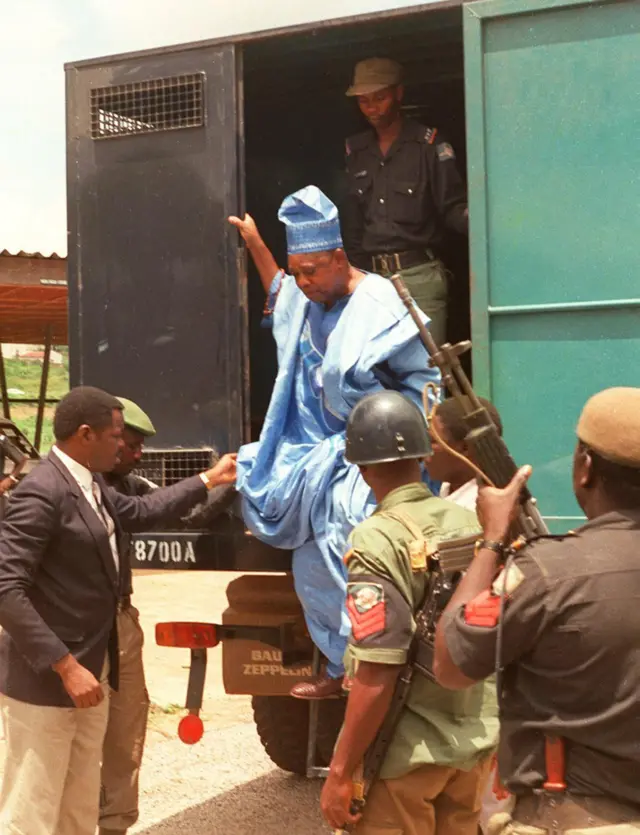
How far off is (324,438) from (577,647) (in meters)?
2.37

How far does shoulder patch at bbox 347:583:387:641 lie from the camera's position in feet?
8.52

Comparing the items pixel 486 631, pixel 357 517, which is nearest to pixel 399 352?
pixel 357 517

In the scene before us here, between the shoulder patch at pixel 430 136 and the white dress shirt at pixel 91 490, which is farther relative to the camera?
the shoulder patch at pixel 430 136

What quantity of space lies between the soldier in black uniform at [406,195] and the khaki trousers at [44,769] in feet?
7.44

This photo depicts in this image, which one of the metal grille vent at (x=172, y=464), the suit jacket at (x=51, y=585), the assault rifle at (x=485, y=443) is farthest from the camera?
the metal grille vent at (x=172, y=464)

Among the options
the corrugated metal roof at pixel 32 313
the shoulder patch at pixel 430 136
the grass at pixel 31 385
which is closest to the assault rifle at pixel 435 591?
the shoulder patch at pixel 430 136

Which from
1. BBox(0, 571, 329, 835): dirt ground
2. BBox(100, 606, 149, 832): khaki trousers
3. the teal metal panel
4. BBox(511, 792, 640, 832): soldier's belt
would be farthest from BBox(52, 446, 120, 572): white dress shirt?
BBox(511, 792, 640, 832): soldier's belt

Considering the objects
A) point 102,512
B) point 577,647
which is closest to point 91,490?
point 102,512

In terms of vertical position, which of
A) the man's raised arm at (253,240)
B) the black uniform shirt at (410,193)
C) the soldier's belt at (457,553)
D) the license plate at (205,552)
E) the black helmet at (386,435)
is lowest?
the license plate at (205,552)

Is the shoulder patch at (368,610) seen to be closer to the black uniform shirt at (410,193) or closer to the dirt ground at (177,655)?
the black uniform shirt at (410,193)

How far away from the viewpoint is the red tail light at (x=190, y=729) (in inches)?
175

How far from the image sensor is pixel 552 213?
406 centimetres

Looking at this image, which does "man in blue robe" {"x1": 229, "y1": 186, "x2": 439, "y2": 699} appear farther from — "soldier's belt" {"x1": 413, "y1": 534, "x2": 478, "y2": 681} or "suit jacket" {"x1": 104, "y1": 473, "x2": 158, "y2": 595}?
"soldier's belt" {"x1": 413, "y1": 534, "x2": 478, "y2": 681}

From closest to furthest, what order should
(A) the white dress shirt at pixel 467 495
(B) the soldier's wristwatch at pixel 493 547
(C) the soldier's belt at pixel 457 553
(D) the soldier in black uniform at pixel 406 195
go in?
(B) the soldier's wristwatch at pixel 493 547 < (C) the soldier's belt at pixel 457 553 < (A) the white dress shirt at pixel 467 495 < (D) the soldier in black uniform at pixel 406 195
